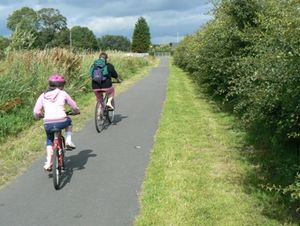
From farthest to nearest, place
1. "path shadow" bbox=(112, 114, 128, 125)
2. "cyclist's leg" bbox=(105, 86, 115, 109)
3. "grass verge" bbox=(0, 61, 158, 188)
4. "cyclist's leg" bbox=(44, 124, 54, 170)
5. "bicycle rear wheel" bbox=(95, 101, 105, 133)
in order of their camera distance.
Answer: "path shadow" bbox=(112, 114, 128, 125) → "cyclist's leg" bbox=(105, 86, 115, 109) → "bicycle rear wheel" bbox=(95, 101, 105, 133) → "grass verge" bbox=(0, 61, 158, 188) → "cyclist's leg" bbox=(44, 124, 54, 170)

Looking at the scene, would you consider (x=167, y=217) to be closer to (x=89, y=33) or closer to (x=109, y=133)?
(x=109, y=133)

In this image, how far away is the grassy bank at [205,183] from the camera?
5.86 m

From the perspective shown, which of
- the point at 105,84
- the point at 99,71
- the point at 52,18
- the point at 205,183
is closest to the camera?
the point at 205,183

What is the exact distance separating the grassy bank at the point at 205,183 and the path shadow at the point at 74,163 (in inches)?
49.7

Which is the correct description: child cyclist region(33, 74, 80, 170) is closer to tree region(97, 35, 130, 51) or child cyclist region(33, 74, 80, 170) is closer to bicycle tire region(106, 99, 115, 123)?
bicycle tire region(106, 99, 115, 123)

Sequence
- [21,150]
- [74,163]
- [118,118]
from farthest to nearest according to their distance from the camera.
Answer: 1. [118,118]
2. [21,150]
3. [74,163]

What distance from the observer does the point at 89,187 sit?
7.29m

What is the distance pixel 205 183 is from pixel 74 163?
2697mm

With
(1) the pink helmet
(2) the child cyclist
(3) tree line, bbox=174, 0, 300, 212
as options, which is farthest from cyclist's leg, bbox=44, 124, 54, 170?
(3) tree line, bbox=174, 0, 300, 212

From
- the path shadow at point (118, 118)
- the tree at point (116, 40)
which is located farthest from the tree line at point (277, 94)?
the tree at point (116, 40)

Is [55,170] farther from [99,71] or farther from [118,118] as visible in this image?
[118,118]

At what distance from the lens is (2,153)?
934cm

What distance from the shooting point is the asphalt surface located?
6.07 metres

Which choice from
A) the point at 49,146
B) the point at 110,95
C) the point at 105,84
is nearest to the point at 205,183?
the point at 49,146
